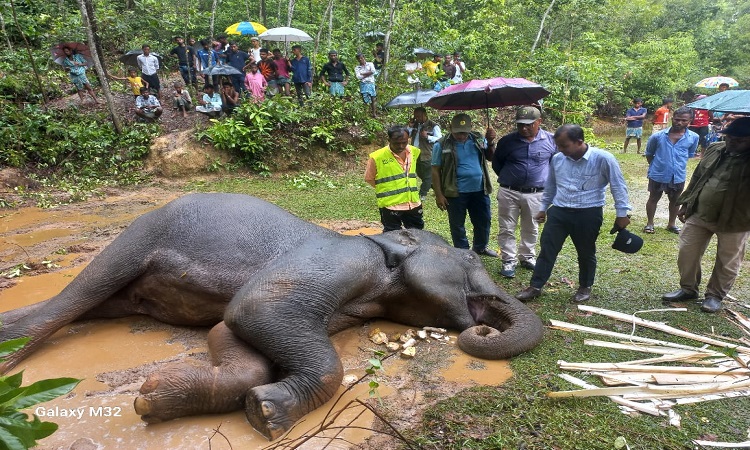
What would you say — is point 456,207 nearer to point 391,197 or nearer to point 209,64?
point 391,197

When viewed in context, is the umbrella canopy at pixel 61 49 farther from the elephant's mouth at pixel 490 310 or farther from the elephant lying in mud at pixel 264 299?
the elephant's mouth at pixel 490 310

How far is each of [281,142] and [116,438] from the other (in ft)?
33.1

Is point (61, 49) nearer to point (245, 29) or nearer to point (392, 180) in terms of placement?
point (245, 29)

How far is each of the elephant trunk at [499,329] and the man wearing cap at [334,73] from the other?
430 inches

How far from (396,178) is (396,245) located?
5.29 ft

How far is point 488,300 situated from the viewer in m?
3.53

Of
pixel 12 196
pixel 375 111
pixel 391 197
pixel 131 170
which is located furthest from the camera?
pixel 375 111

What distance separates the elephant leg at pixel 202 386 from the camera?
2418mm

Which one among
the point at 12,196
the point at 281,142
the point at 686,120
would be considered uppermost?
the point at 686,120

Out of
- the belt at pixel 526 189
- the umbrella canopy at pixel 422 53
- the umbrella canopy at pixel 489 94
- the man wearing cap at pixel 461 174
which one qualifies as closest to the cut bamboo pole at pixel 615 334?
the belt at pixel 526 189

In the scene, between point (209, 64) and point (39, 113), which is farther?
point (209, 64)

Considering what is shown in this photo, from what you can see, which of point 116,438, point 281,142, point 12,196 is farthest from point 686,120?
point 12,196

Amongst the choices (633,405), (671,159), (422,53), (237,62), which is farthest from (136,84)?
(633,405)

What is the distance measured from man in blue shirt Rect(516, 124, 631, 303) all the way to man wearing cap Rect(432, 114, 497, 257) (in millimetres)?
971
